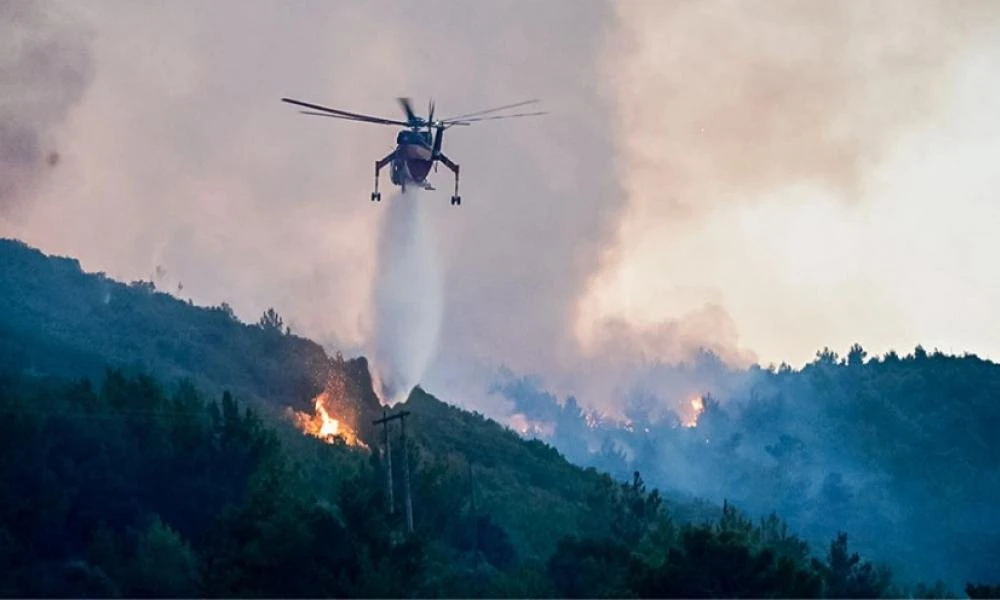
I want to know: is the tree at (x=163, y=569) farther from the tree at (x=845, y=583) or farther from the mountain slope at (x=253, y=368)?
the tree at (x=845, y=583)

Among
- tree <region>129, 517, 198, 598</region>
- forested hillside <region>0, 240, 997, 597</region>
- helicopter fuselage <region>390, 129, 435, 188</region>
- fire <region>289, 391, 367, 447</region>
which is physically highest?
helicopter fuselage <region>390, 129, 435, 188</region>

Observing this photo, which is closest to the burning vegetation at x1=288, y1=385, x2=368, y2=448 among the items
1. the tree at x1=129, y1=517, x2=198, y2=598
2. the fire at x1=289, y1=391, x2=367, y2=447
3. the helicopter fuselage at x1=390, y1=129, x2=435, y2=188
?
the fire at x1=289, y1=391, x2=367, y2=447

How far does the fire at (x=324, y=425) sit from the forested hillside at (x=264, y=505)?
158 cm

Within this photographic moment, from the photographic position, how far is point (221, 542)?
213ft

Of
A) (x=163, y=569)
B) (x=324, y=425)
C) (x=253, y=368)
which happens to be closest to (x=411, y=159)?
(x=163, y=569)

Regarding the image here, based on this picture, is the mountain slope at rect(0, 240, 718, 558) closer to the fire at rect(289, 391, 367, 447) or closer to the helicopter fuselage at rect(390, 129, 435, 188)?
the fire at rect(289, 391, 367, 447)

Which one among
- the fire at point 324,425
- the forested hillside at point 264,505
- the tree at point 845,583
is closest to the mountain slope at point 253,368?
the forested hillside at point 264,505

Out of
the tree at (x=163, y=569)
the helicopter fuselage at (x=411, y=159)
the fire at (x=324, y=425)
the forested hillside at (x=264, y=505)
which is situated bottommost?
the tree at (x=163, y=569)

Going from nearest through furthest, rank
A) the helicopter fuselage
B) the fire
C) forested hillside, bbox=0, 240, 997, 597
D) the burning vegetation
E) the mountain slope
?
forested hillside, bbox=0, 240, 997, 597, the helicopter fuselage, the mountain slope, the fire, the burning vegetation

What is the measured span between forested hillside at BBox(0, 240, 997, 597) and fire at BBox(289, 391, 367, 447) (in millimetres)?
1584

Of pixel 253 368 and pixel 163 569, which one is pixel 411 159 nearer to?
pixel 163 569

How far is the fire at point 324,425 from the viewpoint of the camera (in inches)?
4759

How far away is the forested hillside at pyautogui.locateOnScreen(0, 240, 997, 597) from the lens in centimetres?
6056

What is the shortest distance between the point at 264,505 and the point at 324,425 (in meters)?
61.4
